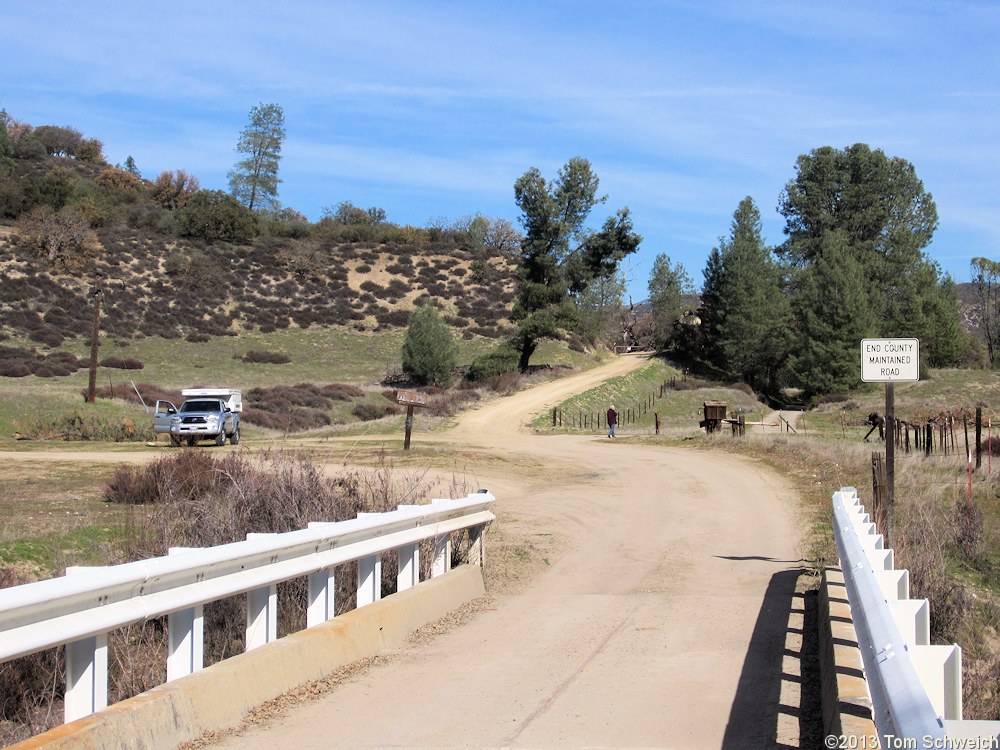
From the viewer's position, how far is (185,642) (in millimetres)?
5824

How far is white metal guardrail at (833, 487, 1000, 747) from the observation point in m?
2.93

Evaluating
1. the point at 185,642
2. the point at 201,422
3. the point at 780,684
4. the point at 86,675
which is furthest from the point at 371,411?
the point at 86,675

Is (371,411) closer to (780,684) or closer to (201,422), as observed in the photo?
(201,422)

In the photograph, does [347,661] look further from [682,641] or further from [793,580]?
[793,580]

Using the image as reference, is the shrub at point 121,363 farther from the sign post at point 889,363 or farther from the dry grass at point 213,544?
the sign post at point 889,363

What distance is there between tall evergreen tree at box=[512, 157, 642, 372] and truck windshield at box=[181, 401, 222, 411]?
3489cm

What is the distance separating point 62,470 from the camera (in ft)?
78.0

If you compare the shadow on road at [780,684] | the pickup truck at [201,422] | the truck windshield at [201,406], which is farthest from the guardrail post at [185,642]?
the truck windshield at [201,406]

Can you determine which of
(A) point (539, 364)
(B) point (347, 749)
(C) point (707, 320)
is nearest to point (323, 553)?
(B) point (347, 749)

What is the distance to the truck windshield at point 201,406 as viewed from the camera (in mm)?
36375

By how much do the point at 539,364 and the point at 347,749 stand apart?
232 feet

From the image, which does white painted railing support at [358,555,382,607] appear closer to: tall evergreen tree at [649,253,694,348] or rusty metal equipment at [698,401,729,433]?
rusty metal equipment at [698,401,729,433]

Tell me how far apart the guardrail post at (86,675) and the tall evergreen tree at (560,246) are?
64319mm

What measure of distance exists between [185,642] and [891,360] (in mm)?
9545
